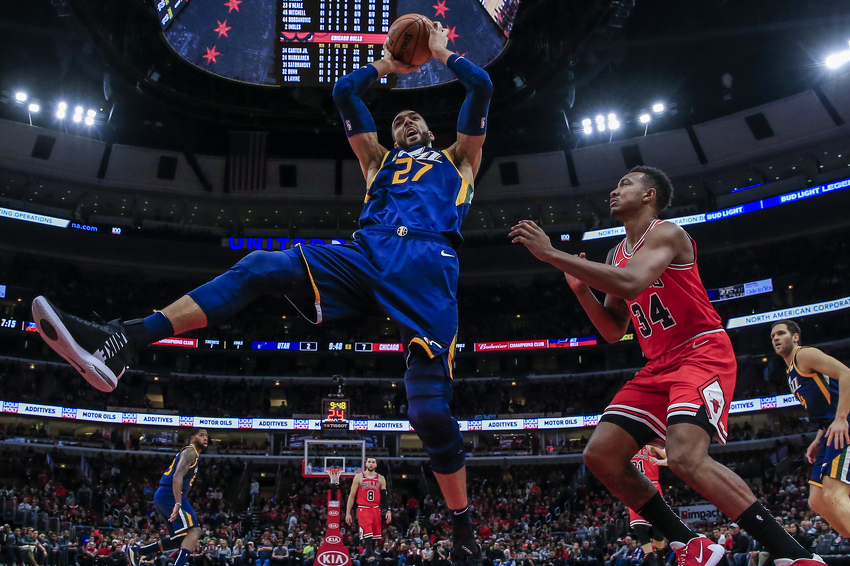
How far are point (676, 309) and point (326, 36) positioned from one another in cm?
1769

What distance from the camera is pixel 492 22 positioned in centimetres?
Result: 2214

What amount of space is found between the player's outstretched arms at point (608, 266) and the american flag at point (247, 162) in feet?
97.2

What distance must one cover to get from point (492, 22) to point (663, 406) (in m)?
19.9

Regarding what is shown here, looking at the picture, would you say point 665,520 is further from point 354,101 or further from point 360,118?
point 354,101

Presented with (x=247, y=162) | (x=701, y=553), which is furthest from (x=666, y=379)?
(x=247, y=162)

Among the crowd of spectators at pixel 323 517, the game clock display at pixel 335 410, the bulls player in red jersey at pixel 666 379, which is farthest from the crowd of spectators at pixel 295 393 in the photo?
the bulls player in red jersey at pixel 666 379

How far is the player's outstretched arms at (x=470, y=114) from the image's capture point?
199 inches

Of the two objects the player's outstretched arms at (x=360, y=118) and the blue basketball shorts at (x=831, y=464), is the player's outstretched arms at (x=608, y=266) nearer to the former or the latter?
the player's outstretched arms at (x=360, y=118)

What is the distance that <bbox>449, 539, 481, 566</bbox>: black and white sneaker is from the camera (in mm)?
4195

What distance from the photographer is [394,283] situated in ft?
13.9

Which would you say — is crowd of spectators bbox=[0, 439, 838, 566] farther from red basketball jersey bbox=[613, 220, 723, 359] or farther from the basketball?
the basketball

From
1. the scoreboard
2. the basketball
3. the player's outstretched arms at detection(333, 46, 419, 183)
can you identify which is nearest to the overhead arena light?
the scoreboard

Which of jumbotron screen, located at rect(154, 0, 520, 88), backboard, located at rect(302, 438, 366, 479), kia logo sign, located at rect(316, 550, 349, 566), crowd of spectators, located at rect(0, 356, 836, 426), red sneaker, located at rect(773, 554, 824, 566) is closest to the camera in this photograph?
red sneaker, located at rect(773, 554, 824, 566)

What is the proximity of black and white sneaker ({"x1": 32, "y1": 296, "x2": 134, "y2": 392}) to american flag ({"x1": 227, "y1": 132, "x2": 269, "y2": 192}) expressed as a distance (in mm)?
29816
